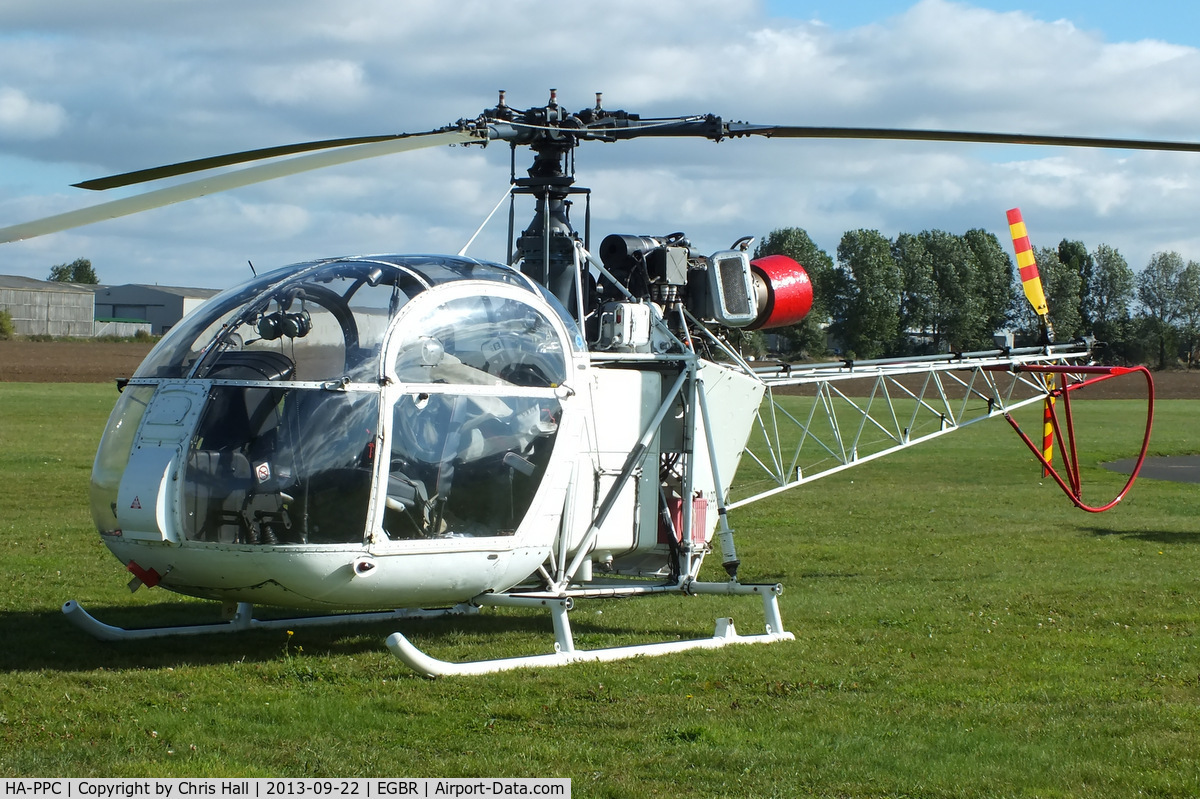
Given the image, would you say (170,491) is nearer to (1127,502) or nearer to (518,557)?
(518,557)

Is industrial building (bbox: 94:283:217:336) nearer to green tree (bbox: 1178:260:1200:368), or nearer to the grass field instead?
green tree (bbox: 1178:260:1200:368)

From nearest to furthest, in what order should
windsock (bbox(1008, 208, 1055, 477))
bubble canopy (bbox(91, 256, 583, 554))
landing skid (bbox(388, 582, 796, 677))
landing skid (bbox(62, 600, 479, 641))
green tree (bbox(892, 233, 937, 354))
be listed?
bubble canopy (bbox(91, 256, 583, 554))
landing skid (bbox(388, 582, 796, 677))
landing skid (bbox(62, 600, 479, 641))
windsock (bbox(1008, 208, 1055, 477))
green tree (bbox(892, 233, 937, 354))

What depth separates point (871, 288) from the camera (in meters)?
61.5

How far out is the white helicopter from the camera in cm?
702

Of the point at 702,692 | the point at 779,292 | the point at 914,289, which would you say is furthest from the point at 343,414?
the point at 914,289

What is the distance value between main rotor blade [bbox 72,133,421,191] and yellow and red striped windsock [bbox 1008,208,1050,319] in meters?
7.70

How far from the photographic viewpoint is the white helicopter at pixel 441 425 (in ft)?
23.0

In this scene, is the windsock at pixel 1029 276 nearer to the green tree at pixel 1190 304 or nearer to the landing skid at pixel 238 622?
the landing skid at pixel 238 622

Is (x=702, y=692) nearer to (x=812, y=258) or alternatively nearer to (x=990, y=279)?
(x=812, y=258)

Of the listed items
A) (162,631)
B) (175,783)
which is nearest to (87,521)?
(162,631)

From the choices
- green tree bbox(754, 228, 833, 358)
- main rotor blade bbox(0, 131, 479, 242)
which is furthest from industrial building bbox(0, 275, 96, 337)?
main rotor blade bbox(0, 131, 479, 242)

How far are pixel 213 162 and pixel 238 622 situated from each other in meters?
3.90

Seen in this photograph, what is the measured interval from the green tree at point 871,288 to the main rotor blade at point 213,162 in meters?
53.6

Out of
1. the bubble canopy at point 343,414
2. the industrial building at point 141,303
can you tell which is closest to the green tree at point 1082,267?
the industrial building at point 141,303
